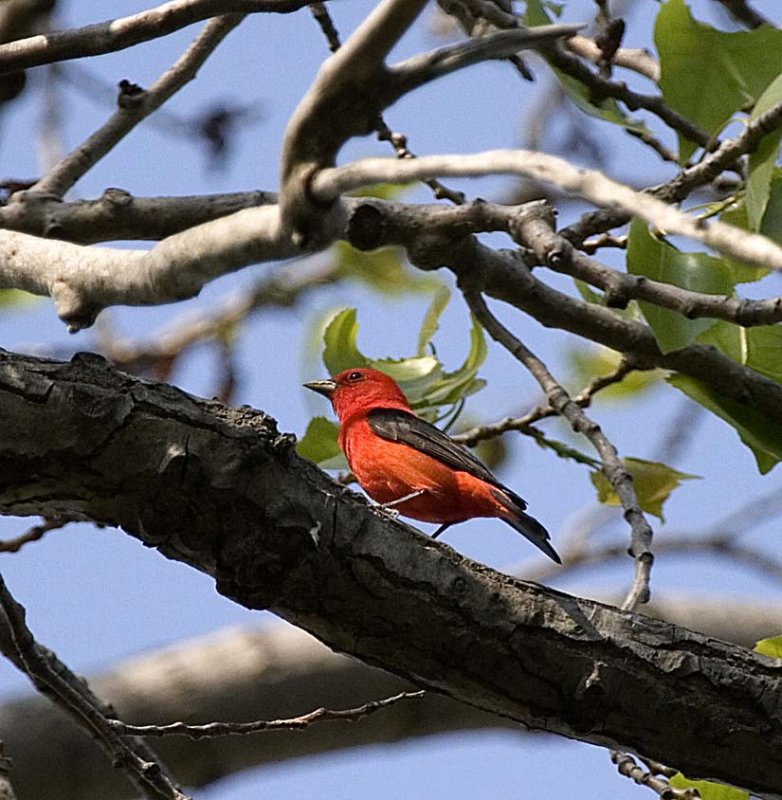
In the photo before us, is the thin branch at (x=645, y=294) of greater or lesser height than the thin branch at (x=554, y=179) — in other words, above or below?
above

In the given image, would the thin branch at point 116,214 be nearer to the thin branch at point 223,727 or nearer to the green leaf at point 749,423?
the thin branch at point 223,727

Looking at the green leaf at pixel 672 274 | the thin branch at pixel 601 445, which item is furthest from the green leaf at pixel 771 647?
the green leaf at pixel 672 274

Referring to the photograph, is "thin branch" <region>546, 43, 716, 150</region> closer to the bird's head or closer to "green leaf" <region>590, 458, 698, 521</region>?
"green leaf" <region>590, 458, 698, 521</region>

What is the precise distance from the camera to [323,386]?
7.41 m

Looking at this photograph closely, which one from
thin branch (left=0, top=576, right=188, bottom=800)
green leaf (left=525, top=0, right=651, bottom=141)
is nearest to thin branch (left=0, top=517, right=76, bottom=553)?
thin branch (left=0, top=576, right=188, bottom=800)

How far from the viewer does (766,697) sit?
3400mm

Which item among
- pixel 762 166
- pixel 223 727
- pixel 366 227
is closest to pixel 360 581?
pixel 223 727

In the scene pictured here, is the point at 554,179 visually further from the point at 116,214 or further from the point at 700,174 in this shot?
the point at 116,214

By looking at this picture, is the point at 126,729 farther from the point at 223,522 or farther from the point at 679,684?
the point at 679,684

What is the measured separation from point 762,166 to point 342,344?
6.03ft

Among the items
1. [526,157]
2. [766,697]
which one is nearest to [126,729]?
[766,697]

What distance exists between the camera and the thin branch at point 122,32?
2.97 metres

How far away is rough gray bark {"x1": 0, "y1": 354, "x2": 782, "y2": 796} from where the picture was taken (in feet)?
9.77

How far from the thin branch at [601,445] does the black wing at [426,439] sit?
3.21ft
